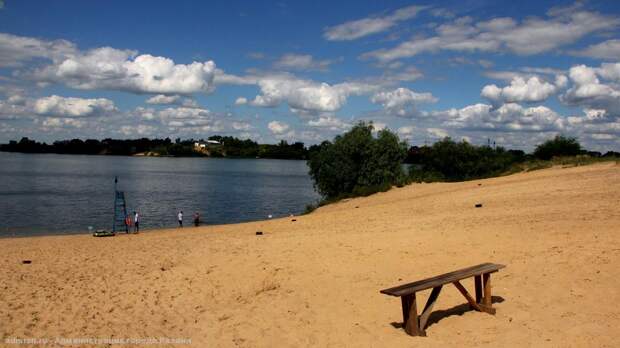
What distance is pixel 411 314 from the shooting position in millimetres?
8461

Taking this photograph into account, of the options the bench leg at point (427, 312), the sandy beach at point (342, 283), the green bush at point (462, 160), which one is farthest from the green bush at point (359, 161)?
the bench leg at point (427, 312)

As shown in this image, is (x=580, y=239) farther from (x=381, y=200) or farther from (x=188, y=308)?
(x=381, y=200)

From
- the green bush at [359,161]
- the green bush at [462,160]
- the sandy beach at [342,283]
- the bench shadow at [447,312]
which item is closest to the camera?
the sandy beach at [342,283]

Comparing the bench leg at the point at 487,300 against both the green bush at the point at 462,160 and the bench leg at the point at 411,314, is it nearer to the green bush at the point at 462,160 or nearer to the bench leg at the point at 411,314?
the bench leg at the point at 411,314

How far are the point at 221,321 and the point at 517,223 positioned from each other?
1104 centimetres

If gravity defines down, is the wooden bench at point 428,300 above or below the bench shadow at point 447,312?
above

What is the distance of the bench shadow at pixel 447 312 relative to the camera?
360 inches

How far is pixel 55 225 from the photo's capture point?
38688 millimetres

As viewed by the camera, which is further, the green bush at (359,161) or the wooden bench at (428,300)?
the green bush at (359,161)

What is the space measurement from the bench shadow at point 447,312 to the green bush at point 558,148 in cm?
4577

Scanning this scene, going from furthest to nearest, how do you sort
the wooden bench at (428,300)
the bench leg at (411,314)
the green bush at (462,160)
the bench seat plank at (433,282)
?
the green bush at (462,160) < the bench leg at (411,314) < the wooden bench at (428,300) < the bench seat plank at (433,282)

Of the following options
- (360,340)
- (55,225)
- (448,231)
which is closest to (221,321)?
(360,340)

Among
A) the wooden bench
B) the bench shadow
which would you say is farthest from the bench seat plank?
the bench shadow

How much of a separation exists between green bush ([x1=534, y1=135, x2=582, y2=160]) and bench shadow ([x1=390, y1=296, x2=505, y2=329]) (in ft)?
150
